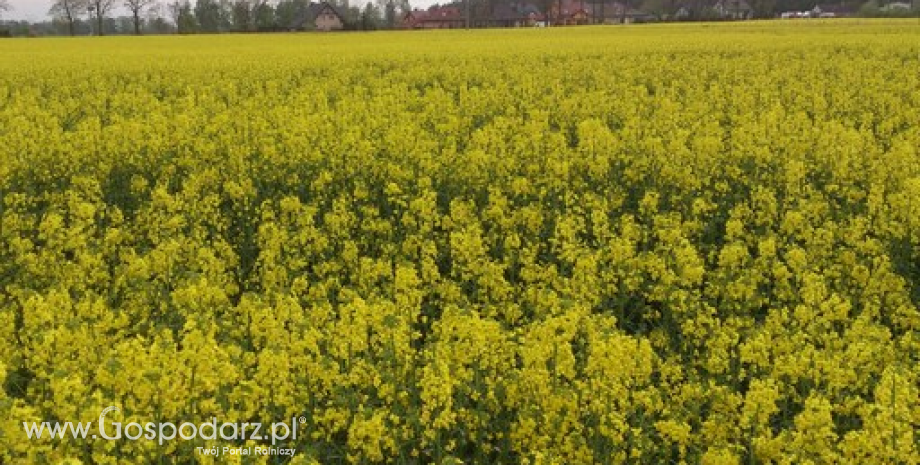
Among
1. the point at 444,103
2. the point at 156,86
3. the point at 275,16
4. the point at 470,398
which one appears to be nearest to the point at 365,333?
the point at 470,398

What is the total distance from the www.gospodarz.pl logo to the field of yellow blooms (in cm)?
5

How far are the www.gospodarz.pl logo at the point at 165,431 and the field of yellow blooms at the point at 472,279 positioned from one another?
0.05 meters

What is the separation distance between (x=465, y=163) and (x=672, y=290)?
373 centimetres

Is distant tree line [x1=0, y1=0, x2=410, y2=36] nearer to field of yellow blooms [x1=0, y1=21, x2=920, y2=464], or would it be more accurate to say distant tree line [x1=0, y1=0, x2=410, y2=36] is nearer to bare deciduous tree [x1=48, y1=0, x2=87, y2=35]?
bare deciduous tree [x1=48, y1=0, x2=87, y2=35]

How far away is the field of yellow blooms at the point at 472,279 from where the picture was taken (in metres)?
3.82

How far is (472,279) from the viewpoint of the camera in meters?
6.13

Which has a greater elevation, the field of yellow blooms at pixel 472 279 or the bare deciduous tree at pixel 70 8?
the bare deciduous tree at pixel 70 8

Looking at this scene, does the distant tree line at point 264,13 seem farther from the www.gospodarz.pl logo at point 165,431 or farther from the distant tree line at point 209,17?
the www.gospodarz.pl logo at point 165,431

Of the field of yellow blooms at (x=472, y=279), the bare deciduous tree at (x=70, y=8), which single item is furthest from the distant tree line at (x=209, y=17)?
the field of yellow blooms at (x=472, y=279)

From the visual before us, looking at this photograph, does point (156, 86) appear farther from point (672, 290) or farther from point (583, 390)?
point (583, 390)

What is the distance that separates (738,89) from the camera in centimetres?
1445

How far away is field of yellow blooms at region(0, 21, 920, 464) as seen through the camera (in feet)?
12.5

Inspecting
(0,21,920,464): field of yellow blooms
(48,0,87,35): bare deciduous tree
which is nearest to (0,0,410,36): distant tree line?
(48,0,87,35): bare deciduous tree

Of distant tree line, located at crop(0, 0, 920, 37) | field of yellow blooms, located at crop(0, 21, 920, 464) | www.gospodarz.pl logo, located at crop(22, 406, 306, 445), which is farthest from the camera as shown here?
distant tree line, located at crop(0, 0, 920, 37)
